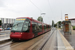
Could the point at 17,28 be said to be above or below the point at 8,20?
below

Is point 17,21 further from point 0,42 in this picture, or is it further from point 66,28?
point 66,28

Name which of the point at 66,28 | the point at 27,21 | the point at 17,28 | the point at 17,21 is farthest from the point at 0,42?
the point at 66,28

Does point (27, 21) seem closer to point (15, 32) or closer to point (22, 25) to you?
point (22, 25)

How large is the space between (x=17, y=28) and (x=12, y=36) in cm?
106

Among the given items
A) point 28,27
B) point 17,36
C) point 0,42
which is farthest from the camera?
point 28,27

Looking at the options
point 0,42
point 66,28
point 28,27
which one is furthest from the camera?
point 66,28

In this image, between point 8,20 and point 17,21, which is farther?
point 8,20

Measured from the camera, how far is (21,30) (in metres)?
10.4

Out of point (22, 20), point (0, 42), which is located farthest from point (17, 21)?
point (0, 42)

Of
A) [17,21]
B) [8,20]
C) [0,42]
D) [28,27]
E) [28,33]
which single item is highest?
[8,20]

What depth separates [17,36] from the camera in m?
10.2

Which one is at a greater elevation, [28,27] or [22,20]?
[22,20]

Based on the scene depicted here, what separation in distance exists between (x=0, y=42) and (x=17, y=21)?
3.17 metres

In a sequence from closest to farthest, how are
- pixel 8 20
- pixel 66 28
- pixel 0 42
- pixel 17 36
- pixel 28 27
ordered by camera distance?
pixel 0 42 < pixel 17 36 < pixel 28 27 < pixel 66 28 < pixel 8 20
